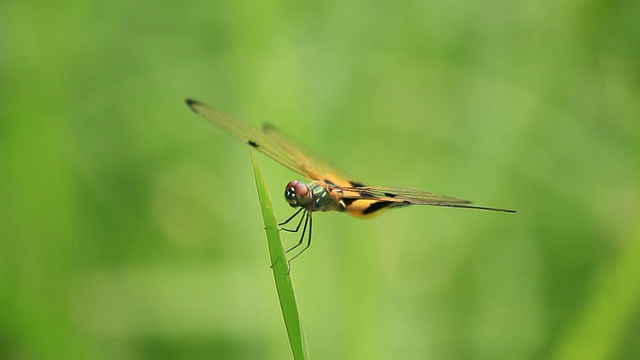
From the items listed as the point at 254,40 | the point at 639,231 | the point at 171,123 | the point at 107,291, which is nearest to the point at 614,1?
the point at 639,231

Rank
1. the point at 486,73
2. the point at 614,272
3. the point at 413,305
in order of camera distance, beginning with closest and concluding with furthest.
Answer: the point at 614,272 < the point at 413,305 < the point at 486,73

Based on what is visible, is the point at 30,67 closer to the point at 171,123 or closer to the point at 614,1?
the point at 171,123

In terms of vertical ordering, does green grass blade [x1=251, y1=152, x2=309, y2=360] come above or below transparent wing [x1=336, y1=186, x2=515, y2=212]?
below

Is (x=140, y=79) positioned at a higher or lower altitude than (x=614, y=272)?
higher

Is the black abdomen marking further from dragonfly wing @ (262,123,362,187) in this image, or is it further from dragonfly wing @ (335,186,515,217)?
dragonfly wing @ (262,123,362,187)

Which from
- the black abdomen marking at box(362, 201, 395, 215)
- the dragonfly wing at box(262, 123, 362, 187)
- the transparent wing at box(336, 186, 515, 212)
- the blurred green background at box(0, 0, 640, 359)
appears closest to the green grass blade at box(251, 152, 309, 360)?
the transparent wing at box(336, 186, 515, 212)

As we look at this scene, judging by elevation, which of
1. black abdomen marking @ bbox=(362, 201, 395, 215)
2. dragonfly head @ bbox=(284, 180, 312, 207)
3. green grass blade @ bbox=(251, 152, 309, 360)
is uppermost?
dragonfly head @ bbox=(284, 180, 312, 207)

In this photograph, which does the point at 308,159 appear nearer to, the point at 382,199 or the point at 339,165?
the point at 382,199

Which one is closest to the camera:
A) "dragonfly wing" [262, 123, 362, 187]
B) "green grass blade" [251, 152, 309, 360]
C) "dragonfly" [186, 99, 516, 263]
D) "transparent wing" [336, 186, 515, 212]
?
"green grass blade" [251, 152, 309, 360]
